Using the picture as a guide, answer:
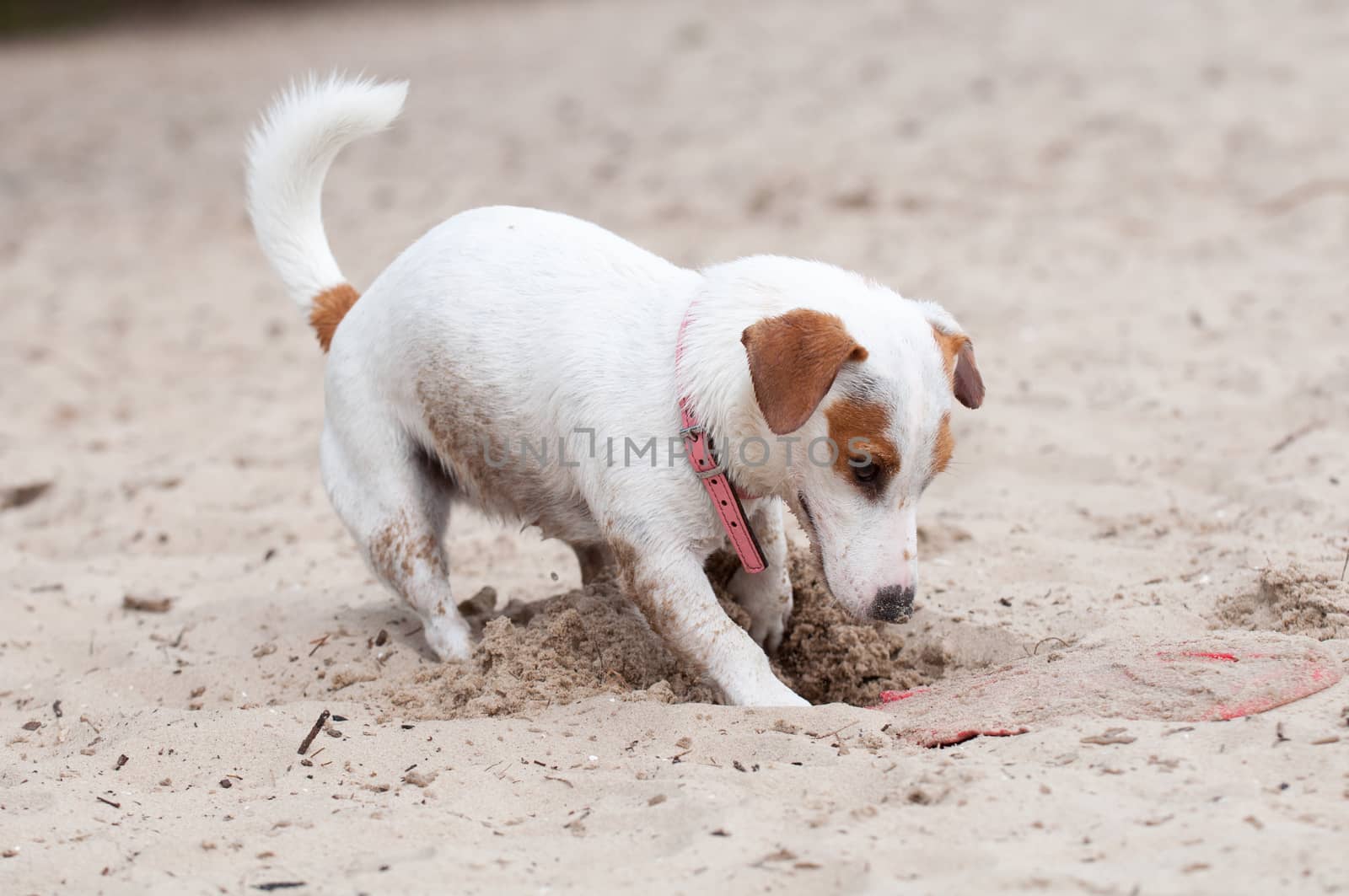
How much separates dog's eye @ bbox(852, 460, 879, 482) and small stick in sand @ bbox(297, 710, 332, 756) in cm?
156

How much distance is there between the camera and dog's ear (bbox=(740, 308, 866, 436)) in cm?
335

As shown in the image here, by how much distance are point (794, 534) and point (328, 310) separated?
1.83 m

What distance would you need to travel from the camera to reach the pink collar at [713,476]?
371 centimetres

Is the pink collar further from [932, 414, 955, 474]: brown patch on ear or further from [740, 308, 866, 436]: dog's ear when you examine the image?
[932, 414, 955, 474]: brown patch on ear

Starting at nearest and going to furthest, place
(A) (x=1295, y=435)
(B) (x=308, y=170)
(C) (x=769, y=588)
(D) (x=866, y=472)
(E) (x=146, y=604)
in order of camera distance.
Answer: (D) (x=866, y=472), (C) (x=769, y=588), (B) (x=308, y=170), (E) (x=146, y=604), (A) (x=1295, y=435)

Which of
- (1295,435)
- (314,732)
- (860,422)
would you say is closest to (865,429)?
(860,422)

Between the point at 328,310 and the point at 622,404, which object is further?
the point at 328,310

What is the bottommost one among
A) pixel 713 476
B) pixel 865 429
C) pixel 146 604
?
pixel 146 604

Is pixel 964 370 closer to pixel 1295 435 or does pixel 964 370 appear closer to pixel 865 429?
pixel 865 429

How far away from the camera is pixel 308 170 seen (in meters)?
4.81

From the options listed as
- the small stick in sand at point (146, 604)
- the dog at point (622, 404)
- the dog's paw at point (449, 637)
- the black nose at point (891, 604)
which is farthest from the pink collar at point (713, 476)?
the small stick in sand at point (146, 604)

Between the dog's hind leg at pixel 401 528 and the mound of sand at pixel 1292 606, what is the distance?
7.53 feet

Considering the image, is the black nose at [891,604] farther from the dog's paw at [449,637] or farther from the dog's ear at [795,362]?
the dog's paw at [449,637]

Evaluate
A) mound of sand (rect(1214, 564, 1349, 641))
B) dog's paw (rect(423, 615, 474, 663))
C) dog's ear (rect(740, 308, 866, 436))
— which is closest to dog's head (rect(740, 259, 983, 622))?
dog's ear (rect(740, 308, 866, 436))
